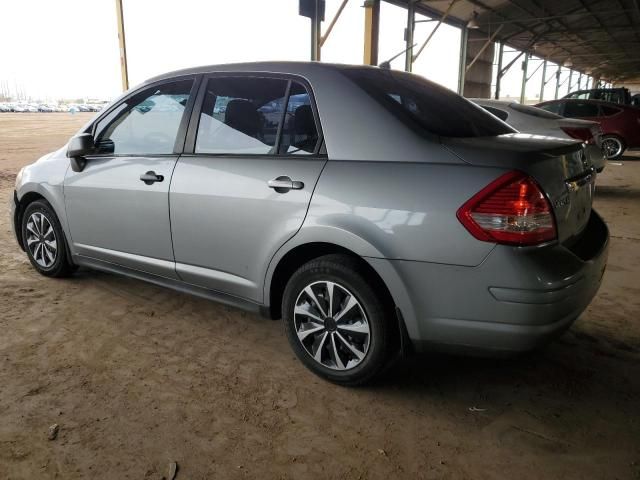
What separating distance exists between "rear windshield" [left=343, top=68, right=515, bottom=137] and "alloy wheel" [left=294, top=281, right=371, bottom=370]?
847mm

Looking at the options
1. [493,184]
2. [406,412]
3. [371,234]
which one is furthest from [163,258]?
[493,184]

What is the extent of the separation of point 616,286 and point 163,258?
10.8 feet

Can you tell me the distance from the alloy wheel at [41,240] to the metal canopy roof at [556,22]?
38.8ft

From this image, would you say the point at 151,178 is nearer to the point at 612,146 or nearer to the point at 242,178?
the point at 242,178

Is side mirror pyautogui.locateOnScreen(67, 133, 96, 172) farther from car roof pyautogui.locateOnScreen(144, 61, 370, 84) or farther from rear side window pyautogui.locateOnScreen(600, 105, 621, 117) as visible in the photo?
rear side window pyautogui.locateOnScreen(600, 105, 621, 117)

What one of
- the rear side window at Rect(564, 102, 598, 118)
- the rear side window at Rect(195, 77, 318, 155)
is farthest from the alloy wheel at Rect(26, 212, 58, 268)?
the rear side window at Rect(564, 102, 598, 118)

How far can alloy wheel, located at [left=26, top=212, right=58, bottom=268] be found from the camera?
→ 3.79m

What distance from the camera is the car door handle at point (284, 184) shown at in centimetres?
236

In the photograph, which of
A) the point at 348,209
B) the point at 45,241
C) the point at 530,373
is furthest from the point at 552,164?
the point at 45,241

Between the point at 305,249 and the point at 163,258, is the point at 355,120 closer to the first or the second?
the point at 305,249

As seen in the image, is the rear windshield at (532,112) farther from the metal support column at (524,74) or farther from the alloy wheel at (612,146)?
the metal support column at (524,74)

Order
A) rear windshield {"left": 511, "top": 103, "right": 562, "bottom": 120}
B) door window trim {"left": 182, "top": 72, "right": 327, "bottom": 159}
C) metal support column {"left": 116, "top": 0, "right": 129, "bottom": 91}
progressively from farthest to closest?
metal support column {"left": 116, "top": 0, "right": 129, "bottom": 91}, rear windshield {"left": 511, "top": 103, "right": 562, "bottom": 120}, door window trim {"left": 182, "top": 72, "right": 327, "bottom": 159}

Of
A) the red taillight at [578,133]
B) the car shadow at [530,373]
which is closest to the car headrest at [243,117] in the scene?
the car shadow at [530,373]

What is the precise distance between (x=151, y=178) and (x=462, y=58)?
1688cm
